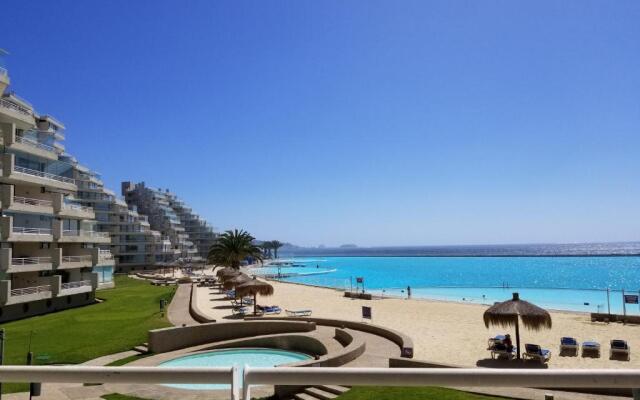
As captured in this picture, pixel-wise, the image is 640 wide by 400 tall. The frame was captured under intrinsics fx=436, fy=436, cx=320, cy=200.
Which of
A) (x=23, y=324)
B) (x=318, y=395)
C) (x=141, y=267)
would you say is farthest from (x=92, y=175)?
(x=318, y=395)

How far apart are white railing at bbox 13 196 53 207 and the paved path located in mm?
13481

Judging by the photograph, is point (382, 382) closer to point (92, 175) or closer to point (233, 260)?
point (233, 260)

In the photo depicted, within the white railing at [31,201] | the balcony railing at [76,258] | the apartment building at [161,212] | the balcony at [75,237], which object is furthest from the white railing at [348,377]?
the apartment building at [161,212]

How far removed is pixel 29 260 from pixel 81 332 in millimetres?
11530

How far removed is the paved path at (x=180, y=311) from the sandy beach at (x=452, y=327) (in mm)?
1569

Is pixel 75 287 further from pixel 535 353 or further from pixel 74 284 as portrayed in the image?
pixel 535 353

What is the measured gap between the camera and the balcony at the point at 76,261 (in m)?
38.4

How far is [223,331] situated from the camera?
2491 centimetres

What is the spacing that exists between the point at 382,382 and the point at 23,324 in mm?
35939

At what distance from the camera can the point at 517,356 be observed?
18.2m

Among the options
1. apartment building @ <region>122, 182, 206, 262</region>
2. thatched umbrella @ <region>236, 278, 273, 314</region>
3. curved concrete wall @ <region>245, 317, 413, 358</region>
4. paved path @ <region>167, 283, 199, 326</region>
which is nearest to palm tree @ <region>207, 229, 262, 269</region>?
paved path @ <region>167, 283, 199, 326</region>

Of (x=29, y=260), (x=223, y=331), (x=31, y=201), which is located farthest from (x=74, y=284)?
(x=223, y=331)

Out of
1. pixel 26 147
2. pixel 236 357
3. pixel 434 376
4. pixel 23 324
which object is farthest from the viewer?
pixel 26 147

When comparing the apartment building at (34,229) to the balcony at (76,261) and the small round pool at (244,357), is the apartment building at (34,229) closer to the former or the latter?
the balcony at (76,261)
